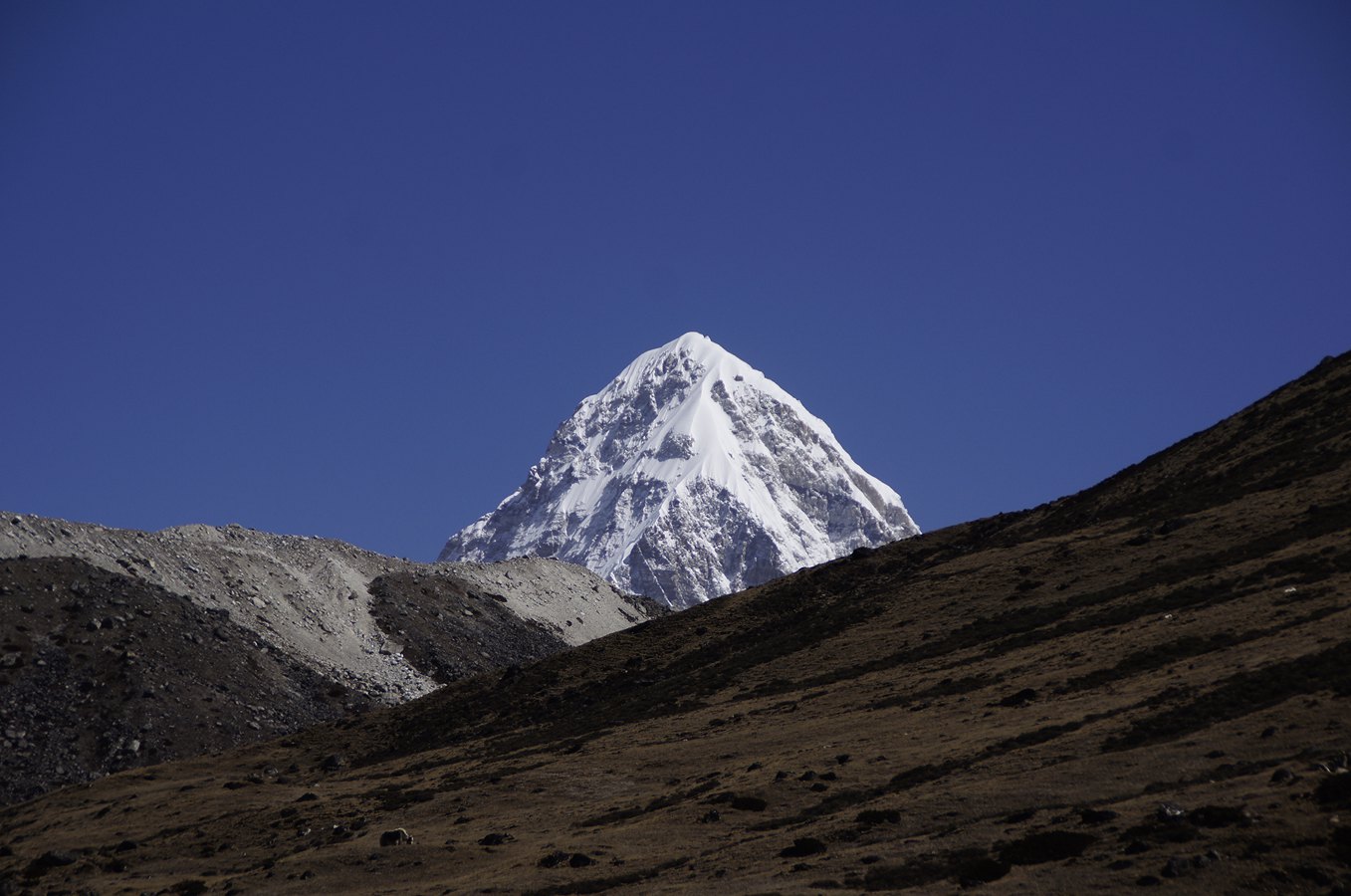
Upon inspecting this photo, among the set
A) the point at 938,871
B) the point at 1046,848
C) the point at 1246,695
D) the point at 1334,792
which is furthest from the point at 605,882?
the point at 1246,695

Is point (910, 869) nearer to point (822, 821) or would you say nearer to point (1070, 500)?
point (822, 821)

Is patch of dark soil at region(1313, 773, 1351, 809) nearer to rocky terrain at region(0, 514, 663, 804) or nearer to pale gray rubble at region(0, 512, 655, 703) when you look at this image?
rocky terrain at region(0, 514, 663, 804)

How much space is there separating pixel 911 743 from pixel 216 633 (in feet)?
244

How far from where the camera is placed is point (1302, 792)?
44031 mm

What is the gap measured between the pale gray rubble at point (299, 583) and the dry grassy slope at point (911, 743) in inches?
1018

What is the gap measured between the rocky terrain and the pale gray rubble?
210 millimetres

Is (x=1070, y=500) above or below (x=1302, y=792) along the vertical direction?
above

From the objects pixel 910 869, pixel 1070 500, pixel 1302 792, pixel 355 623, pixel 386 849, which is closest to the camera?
pixel 1302 792

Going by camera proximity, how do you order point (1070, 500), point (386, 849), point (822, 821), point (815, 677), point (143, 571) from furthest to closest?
1. point (143, 571)
2. point (1070, 500)
3. point (815, 677)
4. point (386, 849)
5. point (822, 821)

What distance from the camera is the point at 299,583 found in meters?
145

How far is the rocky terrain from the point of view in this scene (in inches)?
4107

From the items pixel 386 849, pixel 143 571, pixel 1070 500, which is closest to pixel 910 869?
pixel 386 849

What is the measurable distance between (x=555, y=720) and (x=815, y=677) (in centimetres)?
1873

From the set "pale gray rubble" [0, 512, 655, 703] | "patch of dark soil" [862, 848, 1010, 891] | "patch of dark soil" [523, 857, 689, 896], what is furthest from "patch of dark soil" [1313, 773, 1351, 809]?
"pale gray rubble" [0, 512, 655, 703]
